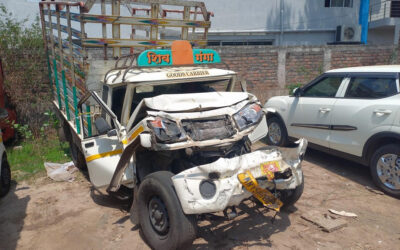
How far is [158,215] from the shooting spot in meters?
3.38

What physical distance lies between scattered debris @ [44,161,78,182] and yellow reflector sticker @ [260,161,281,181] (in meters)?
3.66

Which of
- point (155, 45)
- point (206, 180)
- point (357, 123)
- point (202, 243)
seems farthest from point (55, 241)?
point (357, 123)

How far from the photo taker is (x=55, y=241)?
380 centimetres

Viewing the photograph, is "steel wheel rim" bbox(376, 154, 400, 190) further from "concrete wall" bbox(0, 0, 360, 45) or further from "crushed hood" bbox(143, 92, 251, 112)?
"concrete wall" bbox(0, 0, 360, 45)

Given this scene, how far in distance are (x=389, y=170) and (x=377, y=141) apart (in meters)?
0.43

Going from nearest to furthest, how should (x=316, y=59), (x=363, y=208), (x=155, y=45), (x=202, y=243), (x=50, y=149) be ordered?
(x=202, y=243) < (x=363, y=208) < (x=155, y=45) < (x=50, y=149) < (x=316, y=59)

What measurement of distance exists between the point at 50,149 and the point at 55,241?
3.76 meters

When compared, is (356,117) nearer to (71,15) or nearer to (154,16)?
(154,16)

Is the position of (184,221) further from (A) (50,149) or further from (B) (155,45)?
(A) (50,149)

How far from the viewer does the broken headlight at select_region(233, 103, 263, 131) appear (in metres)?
3.74

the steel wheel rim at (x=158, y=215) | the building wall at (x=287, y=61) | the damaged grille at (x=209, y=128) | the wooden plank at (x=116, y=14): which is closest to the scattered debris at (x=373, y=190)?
the damaged grille at (x=209, y=128)

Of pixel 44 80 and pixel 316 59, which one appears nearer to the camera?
pixel 44 80

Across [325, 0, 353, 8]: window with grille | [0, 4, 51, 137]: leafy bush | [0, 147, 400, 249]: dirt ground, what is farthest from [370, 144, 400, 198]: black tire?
[325, 0, 353, 8]: window with grille

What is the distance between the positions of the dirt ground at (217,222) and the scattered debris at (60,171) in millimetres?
259
